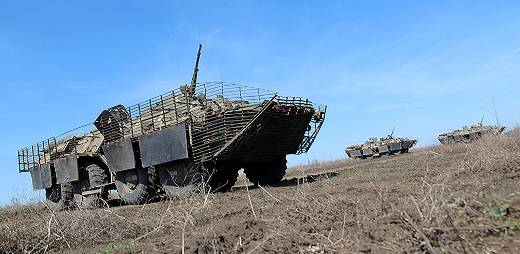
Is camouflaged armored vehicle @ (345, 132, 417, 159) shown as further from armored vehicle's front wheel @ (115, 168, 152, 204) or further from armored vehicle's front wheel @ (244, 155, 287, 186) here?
armored vehicle's front wheel @ (115, 168, 152, 204)

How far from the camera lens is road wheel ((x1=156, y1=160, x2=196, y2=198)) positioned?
11961 mm

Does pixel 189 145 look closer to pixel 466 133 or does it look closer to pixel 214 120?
pixel 214 120

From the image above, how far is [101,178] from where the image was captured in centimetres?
1512

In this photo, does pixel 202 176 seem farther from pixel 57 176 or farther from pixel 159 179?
pixel 57 176

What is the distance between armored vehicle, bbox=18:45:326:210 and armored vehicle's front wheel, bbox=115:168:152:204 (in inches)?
0.9

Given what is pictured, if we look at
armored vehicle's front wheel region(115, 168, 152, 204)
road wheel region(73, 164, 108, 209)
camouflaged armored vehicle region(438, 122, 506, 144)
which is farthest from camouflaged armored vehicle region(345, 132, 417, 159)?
armored vehicle's front wheel region(115, 168, 152, 204)

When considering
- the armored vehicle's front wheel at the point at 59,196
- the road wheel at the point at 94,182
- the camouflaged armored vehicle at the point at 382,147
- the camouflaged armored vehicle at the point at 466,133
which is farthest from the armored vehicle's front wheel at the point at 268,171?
the camouflaged armored vehicle at the point at 382,147

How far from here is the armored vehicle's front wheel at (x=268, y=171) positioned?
46.6ft

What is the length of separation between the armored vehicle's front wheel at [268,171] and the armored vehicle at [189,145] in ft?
0.08

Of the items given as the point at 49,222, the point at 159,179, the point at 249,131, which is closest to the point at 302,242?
the point at 49,222

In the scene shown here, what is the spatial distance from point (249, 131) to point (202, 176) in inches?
52.0

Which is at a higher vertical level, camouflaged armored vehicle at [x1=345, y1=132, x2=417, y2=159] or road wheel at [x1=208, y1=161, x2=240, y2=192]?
camouflaged armored vehicle at [x1=345, y1=132, x2=417, y2=159]

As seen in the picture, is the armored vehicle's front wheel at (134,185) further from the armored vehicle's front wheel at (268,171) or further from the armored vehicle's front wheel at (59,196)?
the armored vehicle's front wheel at (59,196)

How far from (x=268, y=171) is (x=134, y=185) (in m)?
→ 3.33
